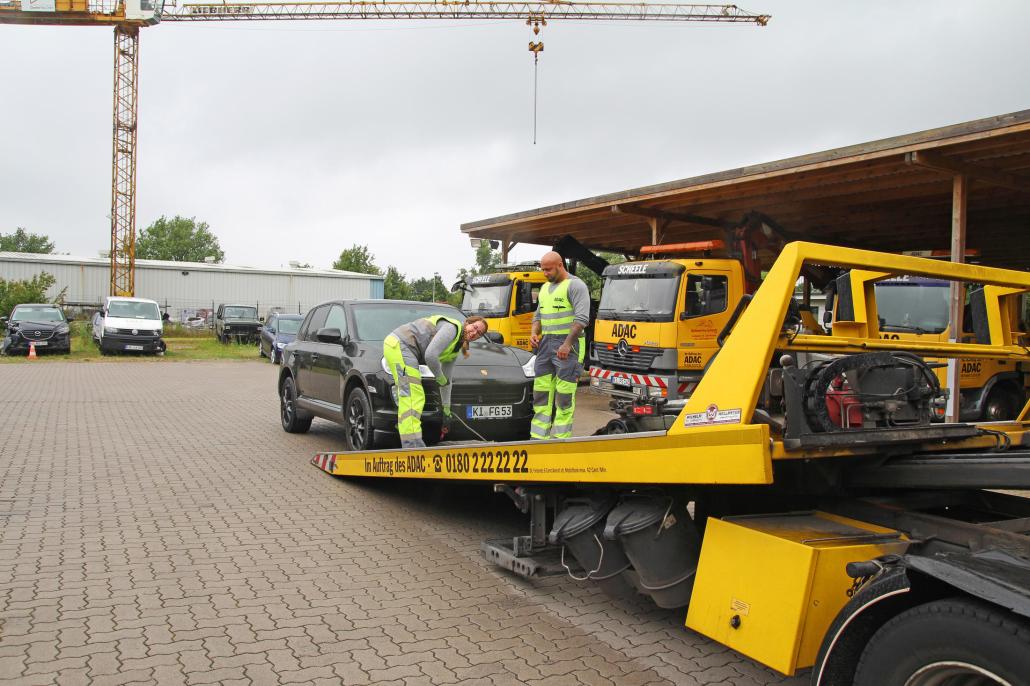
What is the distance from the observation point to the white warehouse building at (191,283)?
4188cm

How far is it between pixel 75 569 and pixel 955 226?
1088 cm

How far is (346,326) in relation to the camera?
314 inches

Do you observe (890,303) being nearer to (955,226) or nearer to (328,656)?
(955,226)

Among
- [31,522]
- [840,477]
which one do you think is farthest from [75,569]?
[840,477]

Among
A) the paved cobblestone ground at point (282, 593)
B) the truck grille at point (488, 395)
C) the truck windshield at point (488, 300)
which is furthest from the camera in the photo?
the truck windshield at point (488, 300)

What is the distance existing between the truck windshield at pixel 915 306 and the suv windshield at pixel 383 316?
6.05m

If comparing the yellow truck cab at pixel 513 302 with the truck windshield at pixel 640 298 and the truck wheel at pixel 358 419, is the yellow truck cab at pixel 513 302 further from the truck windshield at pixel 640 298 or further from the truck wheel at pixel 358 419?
the truck wheel at pixel 358 419

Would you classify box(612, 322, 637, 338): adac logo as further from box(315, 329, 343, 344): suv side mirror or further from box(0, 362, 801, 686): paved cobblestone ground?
box(0, 362, 801, 686): paved cobblestone ground

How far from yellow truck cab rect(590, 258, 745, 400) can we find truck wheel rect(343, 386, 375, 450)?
17.5 ft

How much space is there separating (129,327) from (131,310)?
3.70 ft

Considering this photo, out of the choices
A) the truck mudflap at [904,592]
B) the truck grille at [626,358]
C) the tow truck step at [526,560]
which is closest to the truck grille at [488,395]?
the tow truck step at [526,560]

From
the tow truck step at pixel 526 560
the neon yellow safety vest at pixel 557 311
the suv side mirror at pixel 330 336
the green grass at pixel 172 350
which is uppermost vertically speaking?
the neon yellow safety vest at pixel 557 311

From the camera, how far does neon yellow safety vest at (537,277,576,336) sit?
6.57 meters

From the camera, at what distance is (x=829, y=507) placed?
330 cm
